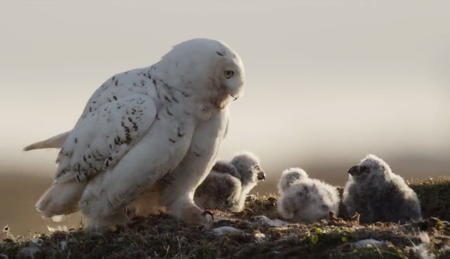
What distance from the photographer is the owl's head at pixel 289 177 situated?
11258 millimetres

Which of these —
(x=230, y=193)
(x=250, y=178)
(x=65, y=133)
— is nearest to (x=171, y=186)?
(x=65, y=133)

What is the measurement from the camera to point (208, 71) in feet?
27.2

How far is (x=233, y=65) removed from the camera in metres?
8.34

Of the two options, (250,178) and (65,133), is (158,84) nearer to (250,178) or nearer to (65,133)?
(65,133)

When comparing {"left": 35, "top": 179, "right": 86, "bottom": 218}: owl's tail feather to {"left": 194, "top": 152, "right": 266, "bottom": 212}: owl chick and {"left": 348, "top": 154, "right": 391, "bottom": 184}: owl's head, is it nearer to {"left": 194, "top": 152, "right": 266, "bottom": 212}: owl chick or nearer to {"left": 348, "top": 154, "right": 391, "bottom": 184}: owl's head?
{"left": 194, "top": 152, "right": 266, "bottom": 212}: owl chick

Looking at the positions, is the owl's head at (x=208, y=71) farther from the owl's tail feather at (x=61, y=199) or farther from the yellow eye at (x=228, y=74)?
the owl's tail feather at (x=61, y=199)

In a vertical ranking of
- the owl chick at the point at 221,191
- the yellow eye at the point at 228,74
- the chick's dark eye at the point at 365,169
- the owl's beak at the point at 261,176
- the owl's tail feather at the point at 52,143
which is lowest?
the owl's tail feather at the point at 52,143

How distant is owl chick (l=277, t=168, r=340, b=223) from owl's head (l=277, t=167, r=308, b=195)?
3.03 ft

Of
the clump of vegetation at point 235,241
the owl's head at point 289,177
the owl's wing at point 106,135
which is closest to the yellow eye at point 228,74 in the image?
the owl's wing at point 106,135

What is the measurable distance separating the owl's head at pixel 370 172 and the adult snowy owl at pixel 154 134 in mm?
2285

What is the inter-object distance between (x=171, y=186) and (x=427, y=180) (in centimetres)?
422

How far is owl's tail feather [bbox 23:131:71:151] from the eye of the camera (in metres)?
9.16

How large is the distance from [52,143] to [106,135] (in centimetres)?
117

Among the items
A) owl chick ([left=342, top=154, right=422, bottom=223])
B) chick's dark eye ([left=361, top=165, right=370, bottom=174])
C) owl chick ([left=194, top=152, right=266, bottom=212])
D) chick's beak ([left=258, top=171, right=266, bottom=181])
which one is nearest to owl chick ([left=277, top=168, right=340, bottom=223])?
owl chick ([left=342, top=154, right=422, bottom=223])
